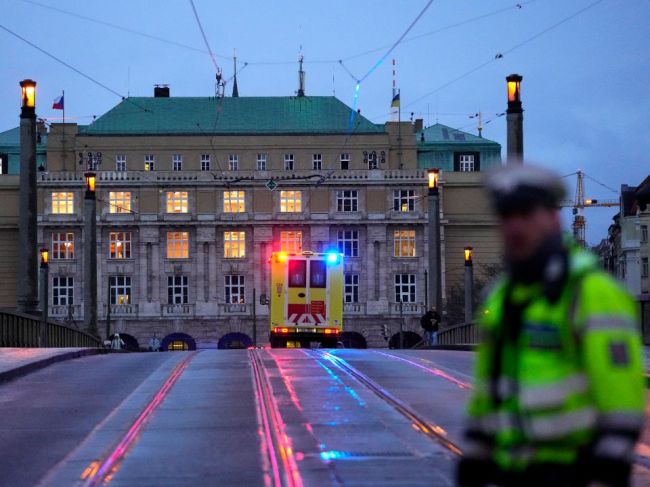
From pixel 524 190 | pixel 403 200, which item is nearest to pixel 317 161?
pixel 403 200

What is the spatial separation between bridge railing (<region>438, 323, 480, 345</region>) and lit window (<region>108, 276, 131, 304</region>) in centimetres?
5184

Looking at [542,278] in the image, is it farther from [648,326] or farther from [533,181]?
[648,326]

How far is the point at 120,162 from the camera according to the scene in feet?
345

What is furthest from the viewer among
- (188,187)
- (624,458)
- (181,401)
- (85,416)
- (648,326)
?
(188,187)

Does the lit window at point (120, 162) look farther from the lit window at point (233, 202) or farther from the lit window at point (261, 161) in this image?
the lit window at point (261, 161)

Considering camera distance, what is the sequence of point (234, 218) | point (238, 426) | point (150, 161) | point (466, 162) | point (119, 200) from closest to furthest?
point (238, 426) → point (234, 218) → point (119, 200) → point (150, 161) → point (466, 162)

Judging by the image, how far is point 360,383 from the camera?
22109 mm

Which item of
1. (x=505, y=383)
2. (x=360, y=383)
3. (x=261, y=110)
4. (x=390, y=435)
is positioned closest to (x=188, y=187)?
(x=261, y=110)

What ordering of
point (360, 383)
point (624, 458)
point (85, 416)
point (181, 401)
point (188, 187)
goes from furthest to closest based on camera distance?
point (188, 187)
point (360, 383)
point (181, 401)
point (85, 416)
point (624, 458)

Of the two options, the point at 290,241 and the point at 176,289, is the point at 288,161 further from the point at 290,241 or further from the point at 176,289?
the point at 176,289

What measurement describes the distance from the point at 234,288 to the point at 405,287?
43.4ft

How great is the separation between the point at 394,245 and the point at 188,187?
16.6 metres

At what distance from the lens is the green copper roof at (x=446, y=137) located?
112 metres

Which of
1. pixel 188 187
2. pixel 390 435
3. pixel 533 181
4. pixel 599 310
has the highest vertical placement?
pixel 188 187
